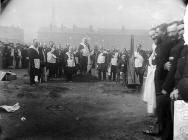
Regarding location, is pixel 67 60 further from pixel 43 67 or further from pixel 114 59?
pixel 114 59

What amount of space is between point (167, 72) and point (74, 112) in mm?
774

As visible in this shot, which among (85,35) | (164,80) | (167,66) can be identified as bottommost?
(164,80)

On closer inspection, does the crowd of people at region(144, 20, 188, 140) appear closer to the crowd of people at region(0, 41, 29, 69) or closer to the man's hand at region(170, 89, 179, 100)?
the man's hand at region(170, 89, 179, 100)

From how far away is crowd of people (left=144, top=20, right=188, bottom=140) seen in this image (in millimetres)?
2285

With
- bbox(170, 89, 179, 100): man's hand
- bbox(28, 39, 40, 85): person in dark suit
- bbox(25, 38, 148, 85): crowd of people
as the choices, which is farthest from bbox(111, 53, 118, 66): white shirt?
bbox(28, 39, 40, 85): person in dark suit

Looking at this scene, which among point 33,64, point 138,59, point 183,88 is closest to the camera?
point 183,88

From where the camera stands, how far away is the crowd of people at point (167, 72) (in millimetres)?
2285

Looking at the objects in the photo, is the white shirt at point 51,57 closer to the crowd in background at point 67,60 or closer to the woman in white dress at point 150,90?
the crowd in background at point 67,60

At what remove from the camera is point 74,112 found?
2391 mm

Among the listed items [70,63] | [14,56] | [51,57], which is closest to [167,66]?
[70,63]

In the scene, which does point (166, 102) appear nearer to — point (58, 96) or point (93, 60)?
point (93, 60)

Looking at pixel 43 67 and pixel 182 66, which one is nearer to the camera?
pixel 182 66

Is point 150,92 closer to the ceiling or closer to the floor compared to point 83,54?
closer to the floor

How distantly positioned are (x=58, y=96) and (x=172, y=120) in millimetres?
894
